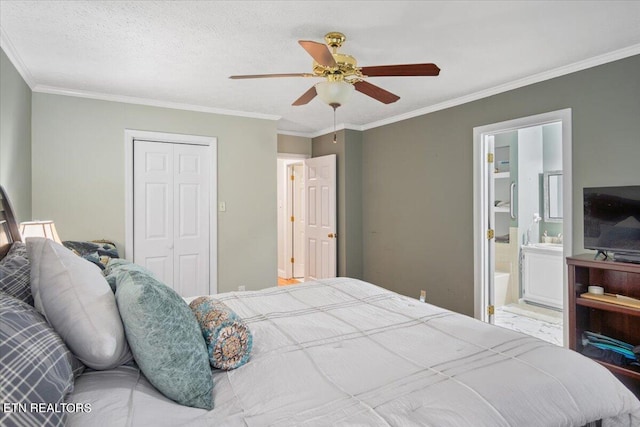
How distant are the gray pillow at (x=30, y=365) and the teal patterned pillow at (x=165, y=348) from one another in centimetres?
19

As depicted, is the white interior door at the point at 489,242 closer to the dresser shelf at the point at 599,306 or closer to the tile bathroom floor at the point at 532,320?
the tile bathroom floor at the point at 532,320

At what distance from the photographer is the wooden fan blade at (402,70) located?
2014 millimetres

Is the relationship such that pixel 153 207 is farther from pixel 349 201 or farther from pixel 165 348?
pixel 165 348

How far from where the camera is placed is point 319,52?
1896 mm

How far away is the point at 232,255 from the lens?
4281 mm

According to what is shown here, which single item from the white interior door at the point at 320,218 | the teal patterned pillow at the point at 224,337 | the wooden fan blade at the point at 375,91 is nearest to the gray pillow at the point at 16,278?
the teal patterned pillow at the point at 224,337

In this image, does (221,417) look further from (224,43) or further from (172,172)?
(172,172)

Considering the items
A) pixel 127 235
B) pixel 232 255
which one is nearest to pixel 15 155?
pixel 127 235

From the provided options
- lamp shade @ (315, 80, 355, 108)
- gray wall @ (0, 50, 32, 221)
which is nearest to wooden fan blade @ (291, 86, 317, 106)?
lamp shade @ (315, 80, 355, 108)

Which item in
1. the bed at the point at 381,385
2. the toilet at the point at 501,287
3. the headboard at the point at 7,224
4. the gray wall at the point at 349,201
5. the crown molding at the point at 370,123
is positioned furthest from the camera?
the gray wall at the point at 349,201

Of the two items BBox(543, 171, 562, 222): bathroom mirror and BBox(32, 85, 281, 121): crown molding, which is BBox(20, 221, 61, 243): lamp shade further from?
BBox(543, 171, 562, 222): bathroom mirror

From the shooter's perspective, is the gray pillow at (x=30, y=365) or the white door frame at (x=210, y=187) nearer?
the gray pillow at (x=30, y=365)

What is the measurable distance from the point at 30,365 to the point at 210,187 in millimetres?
3455

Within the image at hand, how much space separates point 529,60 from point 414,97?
3.76 ft
